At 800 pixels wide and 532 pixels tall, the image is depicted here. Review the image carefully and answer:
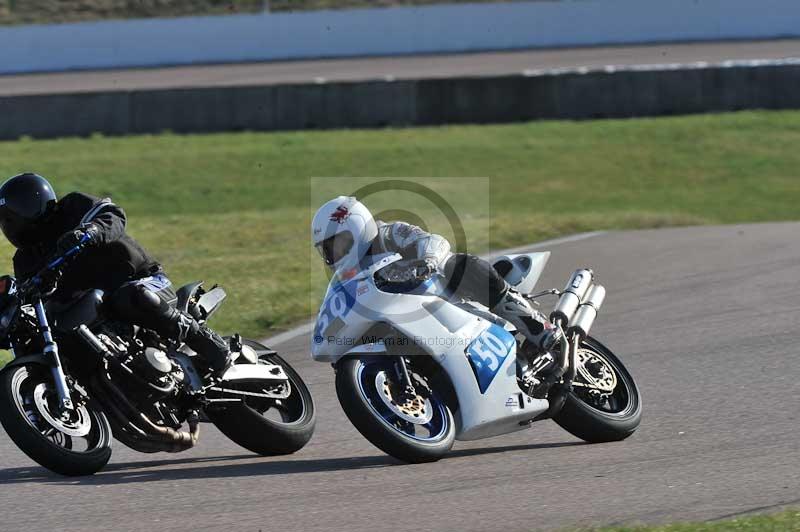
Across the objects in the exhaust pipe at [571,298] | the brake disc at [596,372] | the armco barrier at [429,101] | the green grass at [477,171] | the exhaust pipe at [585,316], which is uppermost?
the exhaust pipe at [571,298]

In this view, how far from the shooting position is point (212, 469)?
621 cm

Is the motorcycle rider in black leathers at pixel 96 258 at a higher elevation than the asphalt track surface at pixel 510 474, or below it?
higher

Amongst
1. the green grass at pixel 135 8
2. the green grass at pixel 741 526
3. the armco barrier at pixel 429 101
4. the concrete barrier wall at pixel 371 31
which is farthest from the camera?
the green grass at pixel 135 8

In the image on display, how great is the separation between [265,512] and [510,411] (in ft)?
4.92

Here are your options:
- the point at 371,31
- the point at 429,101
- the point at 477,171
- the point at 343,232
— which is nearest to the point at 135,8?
the point at 371,31

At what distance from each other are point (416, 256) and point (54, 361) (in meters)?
1.77

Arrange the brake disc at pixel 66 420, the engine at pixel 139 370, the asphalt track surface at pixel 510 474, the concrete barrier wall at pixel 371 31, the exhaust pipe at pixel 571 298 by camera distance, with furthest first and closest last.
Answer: the concrete barrier wall at pixel 371 31
the exhaust pipe at pixel 571 298
the engine at pixel 139 370
the brake disc at pixel 66 420
the asphalt track surface at pixel 510 474

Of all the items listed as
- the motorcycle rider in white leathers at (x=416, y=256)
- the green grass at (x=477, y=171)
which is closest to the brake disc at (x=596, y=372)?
the motorcycle rider in white leathers at (x=416, y=256)

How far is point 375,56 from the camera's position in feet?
99.5

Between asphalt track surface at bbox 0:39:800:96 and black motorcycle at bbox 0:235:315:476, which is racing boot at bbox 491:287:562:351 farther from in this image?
asphalt track surface at bbox 0:39:800:96

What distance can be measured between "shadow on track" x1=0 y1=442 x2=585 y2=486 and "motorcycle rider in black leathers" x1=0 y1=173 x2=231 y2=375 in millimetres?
505

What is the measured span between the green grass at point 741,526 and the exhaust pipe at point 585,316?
76.1 inches

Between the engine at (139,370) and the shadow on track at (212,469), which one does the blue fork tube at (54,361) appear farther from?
the shadow on track at (212,469)

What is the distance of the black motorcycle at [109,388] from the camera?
567 centimetres
